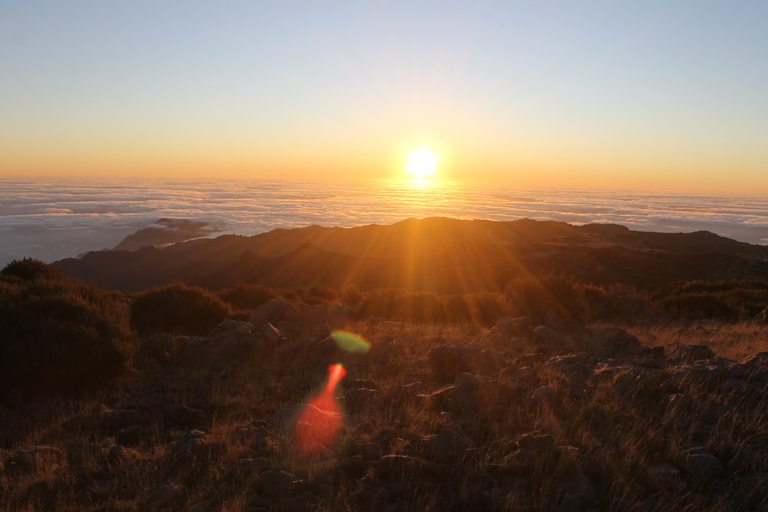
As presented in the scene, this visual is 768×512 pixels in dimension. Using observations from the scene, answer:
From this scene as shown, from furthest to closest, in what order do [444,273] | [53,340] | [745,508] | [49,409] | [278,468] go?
[444,273]
[53,340]
[49,409]
[278,468]
[745,508]

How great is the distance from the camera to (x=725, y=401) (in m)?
3.66

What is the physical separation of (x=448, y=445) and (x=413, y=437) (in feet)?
1.15

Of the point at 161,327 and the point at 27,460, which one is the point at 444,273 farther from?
the point at 27,460

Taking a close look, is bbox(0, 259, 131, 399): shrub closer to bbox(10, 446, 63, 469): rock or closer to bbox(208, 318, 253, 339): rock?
bbox(208, 318, 253, 339): rock

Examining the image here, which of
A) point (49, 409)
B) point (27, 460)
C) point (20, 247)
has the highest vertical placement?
point (27, 460)

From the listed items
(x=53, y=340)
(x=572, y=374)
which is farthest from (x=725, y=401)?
(x=53, y=340)

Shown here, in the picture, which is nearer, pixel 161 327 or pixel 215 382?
pixel 215 382

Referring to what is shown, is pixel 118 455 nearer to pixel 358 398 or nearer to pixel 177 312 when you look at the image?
pixel 358 398

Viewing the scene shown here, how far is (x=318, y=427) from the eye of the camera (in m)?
3.52

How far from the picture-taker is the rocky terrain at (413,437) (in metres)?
2.66

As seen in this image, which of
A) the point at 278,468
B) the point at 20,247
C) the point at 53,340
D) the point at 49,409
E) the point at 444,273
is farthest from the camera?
the point at 20,247

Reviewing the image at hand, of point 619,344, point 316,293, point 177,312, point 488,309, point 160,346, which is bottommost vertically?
point 316,293

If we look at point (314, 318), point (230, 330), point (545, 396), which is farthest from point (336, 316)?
point (545, 396)

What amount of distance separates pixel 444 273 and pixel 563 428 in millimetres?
26629
